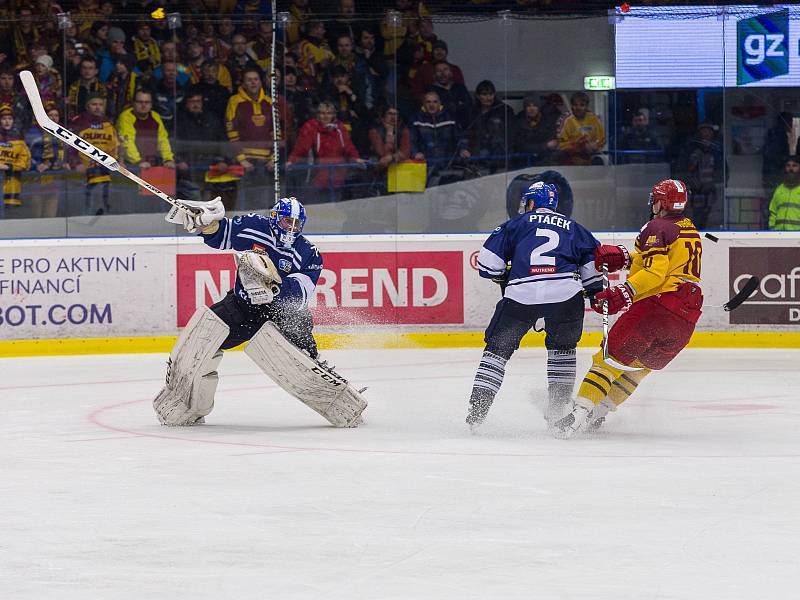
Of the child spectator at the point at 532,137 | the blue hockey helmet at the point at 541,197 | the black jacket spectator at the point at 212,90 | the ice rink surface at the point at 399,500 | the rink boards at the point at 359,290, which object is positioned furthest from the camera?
the child spectator at the point at 532,137

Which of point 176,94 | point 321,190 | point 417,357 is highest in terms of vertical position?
point 176,94

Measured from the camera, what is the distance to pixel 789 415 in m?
6.98

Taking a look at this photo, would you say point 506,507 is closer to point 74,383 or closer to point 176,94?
point 74,383

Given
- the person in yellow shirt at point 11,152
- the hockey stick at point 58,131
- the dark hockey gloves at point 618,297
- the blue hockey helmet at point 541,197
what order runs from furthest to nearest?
the person in yellow shirt at point 11,152 < the hockey stick at point 58,131 < the blue hockey helmet at point 541,197 < the dark hockey gloves at point 618,297

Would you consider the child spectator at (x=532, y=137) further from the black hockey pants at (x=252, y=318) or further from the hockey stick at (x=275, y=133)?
the black hockey pants at (x=252, y=318)

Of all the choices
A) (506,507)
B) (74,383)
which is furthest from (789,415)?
(74,383)

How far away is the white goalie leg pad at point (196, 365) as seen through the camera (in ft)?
20.9

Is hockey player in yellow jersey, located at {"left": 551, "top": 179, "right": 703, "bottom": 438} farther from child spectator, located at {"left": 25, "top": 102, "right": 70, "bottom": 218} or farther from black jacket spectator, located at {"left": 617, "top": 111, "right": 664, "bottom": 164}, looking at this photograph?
child spectator, located at {"left": 25, "top": 102, "right": 70, "bottom": 218}

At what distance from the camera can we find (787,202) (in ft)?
34.8

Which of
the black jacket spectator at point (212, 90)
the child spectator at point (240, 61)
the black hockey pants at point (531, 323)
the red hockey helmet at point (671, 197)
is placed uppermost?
the child spectator at point (240, 61)

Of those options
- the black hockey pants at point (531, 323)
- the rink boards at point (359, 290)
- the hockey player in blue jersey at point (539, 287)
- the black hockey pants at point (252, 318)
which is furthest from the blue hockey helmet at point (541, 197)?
the rink boards at point (359, 290)

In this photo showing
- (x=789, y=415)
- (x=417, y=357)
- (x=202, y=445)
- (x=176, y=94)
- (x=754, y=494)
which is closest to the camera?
(x=754, y=494)

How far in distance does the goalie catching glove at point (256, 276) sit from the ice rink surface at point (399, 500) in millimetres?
632

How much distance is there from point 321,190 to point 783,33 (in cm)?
375
